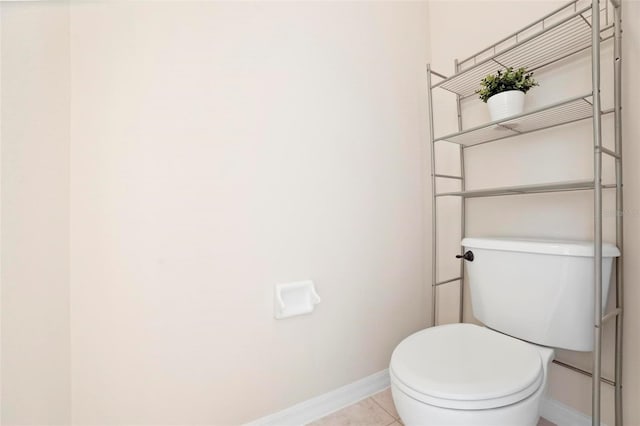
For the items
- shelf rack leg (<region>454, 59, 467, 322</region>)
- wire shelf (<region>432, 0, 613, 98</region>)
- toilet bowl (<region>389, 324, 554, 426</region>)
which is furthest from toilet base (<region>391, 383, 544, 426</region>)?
wire shelf (<region>432, 0, 613, 98</region>)

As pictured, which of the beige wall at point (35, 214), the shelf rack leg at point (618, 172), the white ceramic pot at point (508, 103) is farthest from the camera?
the white ceramic pot at point (508, 103)

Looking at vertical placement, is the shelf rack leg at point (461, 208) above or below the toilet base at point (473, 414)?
above

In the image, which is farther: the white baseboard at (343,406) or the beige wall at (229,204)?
the white baseboard at (343,406)

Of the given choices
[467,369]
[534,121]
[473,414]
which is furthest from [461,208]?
[473,414]

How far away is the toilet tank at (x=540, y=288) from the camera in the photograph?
841mm

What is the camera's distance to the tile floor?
3.52 feet

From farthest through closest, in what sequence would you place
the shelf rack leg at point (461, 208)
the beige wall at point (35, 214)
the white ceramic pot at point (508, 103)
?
the shelf rack leg at point (461, 208) → the white ceramic pot at point (508, 103) → the beige wall at point (35, 214)

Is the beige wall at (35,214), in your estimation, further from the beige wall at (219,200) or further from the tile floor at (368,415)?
the tile floor at (368,415)

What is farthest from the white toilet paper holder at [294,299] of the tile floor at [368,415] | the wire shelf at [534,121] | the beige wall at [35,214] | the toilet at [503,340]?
the wire shelf at [534,121]

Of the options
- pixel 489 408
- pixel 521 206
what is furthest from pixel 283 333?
pixel 521 206

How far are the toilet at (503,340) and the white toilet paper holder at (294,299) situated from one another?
1.18 ft

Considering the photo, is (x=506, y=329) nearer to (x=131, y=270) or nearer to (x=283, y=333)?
(x=283, y=333)

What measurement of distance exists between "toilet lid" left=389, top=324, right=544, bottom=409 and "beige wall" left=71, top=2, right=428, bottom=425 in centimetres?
40

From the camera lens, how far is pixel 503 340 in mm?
904
